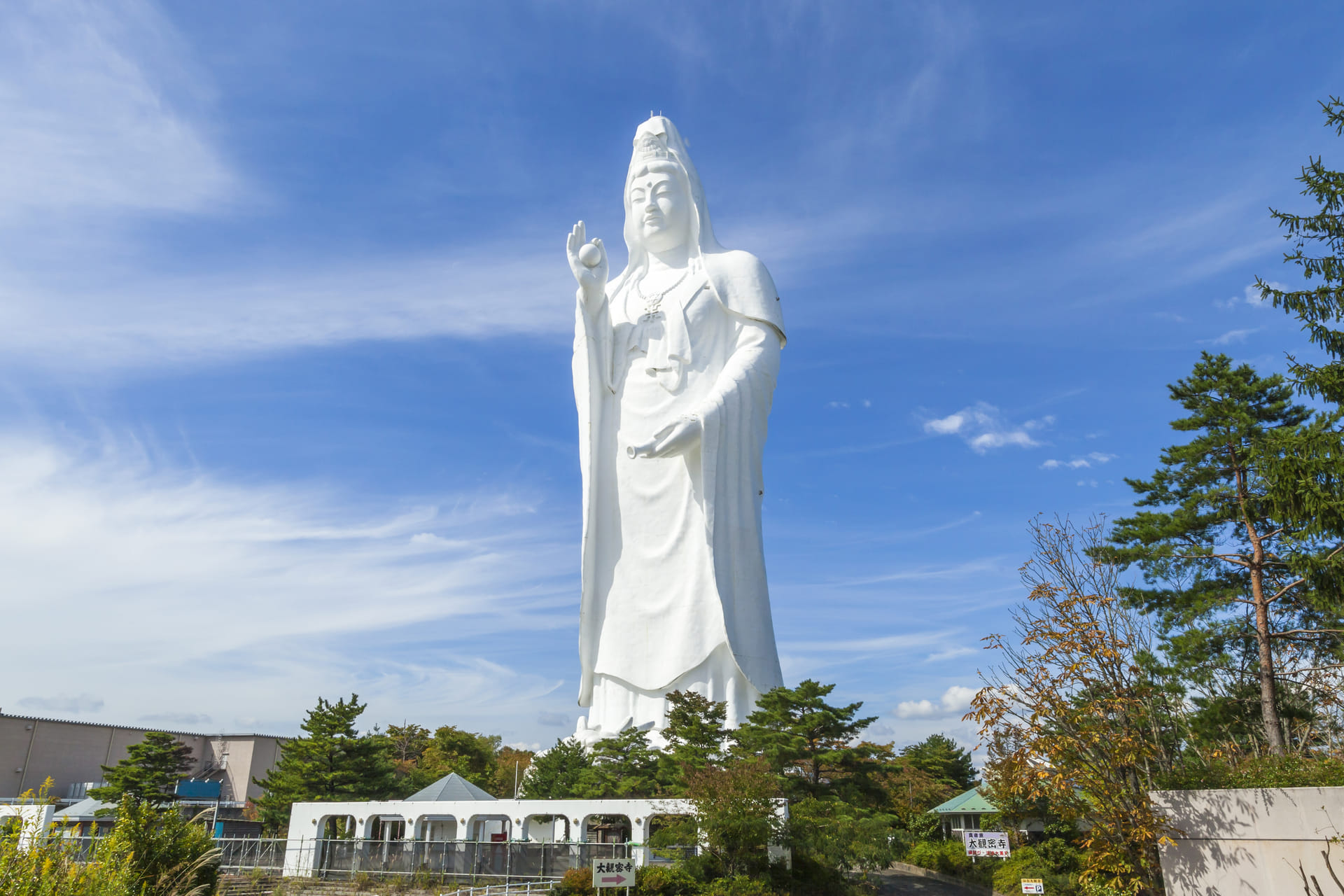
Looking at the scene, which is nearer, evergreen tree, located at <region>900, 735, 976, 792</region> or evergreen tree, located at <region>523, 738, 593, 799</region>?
evergreen tree, located at <region>523, 738, 593, 799</region>

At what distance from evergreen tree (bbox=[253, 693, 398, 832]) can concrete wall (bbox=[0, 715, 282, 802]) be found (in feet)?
46.5

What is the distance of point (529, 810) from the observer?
55.8 feet

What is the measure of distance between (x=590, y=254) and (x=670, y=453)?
481 centimetres

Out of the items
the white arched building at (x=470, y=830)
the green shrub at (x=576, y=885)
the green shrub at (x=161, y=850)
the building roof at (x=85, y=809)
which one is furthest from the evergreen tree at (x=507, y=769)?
the green shrub at (x=161, y=850)

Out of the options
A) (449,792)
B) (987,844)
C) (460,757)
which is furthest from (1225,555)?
(460,757)

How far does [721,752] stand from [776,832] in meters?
3.02

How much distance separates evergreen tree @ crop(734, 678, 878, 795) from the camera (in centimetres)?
1581

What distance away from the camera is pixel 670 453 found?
66.1 feet

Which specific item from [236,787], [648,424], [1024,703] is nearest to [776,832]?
[1024,703]

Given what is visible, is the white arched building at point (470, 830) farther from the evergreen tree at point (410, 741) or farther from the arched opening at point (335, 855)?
the evergreen tree at point (410, 741)

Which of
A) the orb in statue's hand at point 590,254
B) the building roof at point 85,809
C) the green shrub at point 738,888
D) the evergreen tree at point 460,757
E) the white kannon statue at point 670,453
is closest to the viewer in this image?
the green shrub at point 738,888

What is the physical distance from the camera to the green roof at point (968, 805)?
2588 centimetres

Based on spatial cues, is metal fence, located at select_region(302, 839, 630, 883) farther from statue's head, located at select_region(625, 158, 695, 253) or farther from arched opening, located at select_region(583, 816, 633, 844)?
statue's head, located at select_region(625, 158, 695, 253)

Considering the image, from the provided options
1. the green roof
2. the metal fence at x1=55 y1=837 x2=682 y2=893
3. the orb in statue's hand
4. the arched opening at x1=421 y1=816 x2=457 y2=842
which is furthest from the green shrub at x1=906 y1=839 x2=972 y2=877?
the orb in statue's hand
